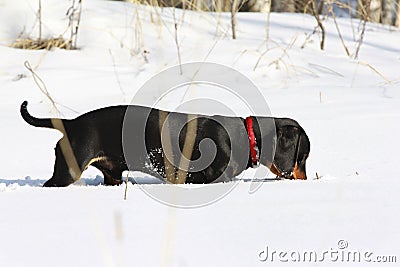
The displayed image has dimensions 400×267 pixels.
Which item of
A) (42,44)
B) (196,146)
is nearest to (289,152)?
(196,146)

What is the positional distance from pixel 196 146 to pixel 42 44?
3528 mm

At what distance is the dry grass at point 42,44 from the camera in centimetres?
642

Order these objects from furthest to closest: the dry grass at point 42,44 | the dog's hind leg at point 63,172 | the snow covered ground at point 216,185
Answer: the dry grass at point 42,44 → the dog's hind leg at point 63,172 → the snow covered ground at point 216,185

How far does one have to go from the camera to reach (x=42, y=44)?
6.45 meters

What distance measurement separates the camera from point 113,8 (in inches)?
293

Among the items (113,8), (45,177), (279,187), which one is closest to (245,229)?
(279,187)

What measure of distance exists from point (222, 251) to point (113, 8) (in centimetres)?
576

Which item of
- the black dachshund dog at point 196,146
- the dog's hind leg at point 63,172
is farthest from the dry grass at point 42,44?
the dog's hind leg at point 63,172

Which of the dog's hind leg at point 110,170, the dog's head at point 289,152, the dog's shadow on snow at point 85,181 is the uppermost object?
the dog's head at point 289,152

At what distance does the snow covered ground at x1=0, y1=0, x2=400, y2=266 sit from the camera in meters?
2.12

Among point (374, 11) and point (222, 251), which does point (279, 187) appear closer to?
point (222, 251)

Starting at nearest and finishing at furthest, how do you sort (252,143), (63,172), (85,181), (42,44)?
A: (63,172), (252,143), (85,181), (42,44)

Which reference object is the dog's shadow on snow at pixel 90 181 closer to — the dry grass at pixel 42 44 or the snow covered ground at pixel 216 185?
the snow covered ground at pixel 216 185

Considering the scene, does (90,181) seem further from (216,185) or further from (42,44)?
(42,44)
